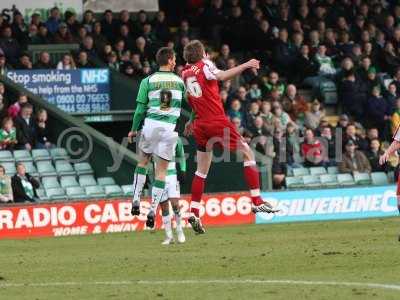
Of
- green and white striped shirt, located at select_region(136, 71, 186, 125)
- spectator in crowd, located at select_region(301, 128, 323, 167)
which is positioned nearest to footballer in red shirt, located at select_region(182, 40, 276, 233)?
green and white striped shirt, located at select_region(136, 71, 186, 125)

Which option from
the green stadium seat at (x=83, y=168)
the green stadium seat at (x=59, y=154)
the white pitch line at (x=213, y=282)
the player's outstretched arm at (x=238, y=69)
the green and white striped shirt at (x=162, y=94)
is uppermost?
the player's outstretched arm at (x=238, y=69)

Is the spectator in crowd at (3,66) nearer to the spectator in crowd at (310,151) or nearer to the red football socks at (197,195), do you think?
the spectator in crowd at (310,151)

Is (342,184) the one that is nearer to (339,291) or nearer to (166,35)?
(166,35)

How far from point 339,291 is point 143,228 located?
36.1 feet

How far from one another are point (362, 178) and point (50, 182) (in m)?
6.63

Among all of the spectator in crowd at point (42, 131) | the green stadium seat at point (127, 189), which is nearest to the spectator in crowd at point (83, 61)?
the spectator in crowd at point (42, 131)

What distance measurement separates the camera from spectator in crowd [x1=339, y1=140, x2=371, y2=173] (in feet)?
84.5

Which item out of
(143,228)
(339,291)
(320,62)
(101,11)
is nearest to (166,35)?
(101,11)

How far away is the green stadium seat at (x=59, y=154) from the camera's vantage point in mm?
23828

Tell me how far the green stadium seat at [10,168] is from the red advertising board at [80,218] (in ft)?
6.48

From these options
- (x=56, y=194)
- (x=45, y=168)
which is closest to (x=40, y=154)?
(x=45, y=168)

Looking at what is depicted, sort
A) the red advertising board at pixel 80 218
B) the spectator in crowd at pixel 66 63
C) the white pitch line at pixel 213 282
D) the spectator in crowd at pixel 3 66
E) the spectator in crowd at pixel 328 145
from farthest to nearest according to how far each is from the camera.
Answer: the spectator in crowd at pixel 328 145, the spectator in crowd at pixel 66 63, the spectator in crowd at pixel 3 66, the red advertising board at pixel 80 218, the white pitch line at pixel 213 282

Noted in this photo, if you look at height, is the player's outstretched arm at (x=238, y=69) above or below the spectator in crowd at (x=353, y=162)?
above

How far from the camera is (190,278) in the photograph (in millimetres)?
Result: 11617
